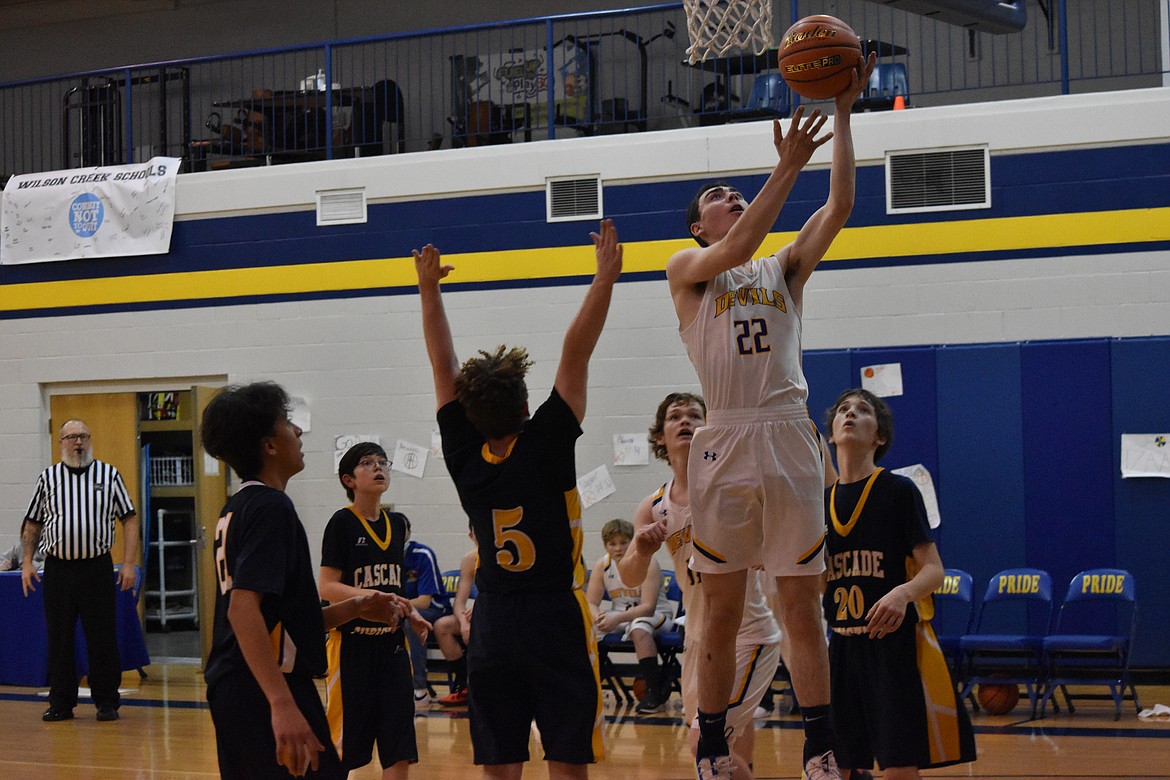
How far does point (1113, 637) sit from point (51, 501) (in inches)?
273

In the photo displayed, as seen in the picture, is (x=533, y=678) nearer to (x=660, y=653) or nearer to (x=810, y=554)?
(x=810, y=554)

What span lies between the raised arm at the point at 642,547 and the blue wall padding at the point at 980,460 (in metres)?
4.41

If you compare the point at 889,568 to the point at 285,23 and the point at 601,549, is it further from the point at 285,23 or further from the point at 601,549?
the point at 285,23

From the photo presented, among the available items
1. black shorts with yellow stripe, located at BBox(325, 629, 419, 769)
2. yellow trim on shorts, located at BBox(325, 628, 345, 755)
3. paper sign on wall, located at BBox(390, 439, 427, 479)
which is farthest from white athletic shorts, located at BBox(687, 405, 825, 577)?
paper sign on wall, located at BBox(390, 439, 427, 479)

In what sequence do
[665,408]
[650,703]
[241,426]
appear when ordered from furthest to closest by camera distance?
1. [650,703]
2. [665,408]
3. [241,426]

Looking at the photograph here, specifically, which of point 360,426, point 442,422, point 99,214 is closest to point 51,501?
point 360,426

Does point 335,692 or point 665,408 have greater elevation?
point 665,408

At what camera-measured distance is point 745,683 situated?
4.33 metres

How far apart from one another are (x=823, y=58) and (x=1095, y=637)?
5.26m

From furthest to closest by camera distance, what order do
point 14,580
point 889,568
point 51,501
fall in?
point 14,580
point 51,501
point 889,568

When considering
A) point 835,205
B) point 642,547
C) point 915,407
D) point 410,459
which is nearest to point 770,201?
point 835,205

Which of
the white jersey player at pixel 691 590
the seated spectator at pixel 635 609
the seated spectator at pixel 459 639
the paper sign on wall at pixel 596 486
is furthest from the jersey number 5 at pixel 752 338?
the paper sign on wall at pixel 596 486

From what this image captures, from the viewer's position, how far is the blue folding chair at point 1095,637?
7553 mm

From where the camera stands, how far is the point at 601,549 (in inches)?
375
